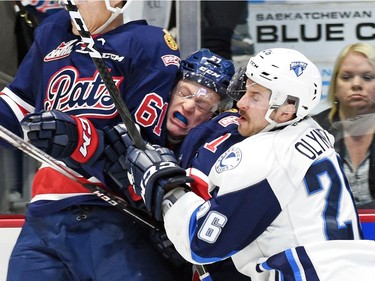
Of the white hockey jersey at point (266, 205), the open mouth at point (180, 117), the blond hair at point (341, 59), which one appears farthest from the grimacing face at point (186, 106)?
the blond hair at point (341, 59)

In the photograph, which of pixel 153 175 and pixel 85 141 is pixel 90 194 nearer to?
pixel 85 141

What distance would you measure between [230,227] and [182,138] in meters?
0.46

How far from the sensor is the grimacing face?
2.57 meters

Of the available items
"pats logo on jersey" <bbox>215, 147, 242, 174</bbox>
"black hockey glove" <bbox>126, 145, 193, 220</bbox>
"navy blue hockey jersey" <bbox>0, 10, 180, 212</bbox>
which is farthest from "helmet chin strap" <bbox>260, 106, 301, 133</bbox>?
"navy blue hockey jersey" <bbox>0, 10, 180, 212</bbox>

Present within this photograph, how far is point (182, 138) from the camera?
262cm

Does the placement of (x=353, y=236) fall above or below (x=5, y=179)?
above

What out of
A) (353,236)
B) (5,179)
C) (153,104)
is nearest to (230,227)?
(353,236)

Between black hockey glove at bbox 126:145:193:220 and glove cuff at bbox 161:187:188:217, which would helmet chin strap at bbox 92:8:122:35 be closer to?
black hockey glove at bbox 126:145:193:220

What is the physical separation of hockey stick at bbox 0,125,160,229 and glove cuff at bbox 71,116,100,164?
0.20 ft

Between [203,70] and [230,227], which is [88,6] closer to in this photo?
[203,70]

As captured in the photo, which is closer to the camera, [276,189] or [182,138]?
[276,189]

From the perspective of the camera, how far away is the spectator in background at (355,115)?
9.84ft

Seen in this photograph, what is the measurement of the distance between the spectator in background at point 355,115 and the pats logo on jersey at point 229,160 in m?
0.78

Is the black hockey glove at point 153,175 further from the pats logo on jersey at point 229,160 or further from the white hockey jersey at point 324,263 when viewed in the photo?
the white hockey jersey at point 324,263
